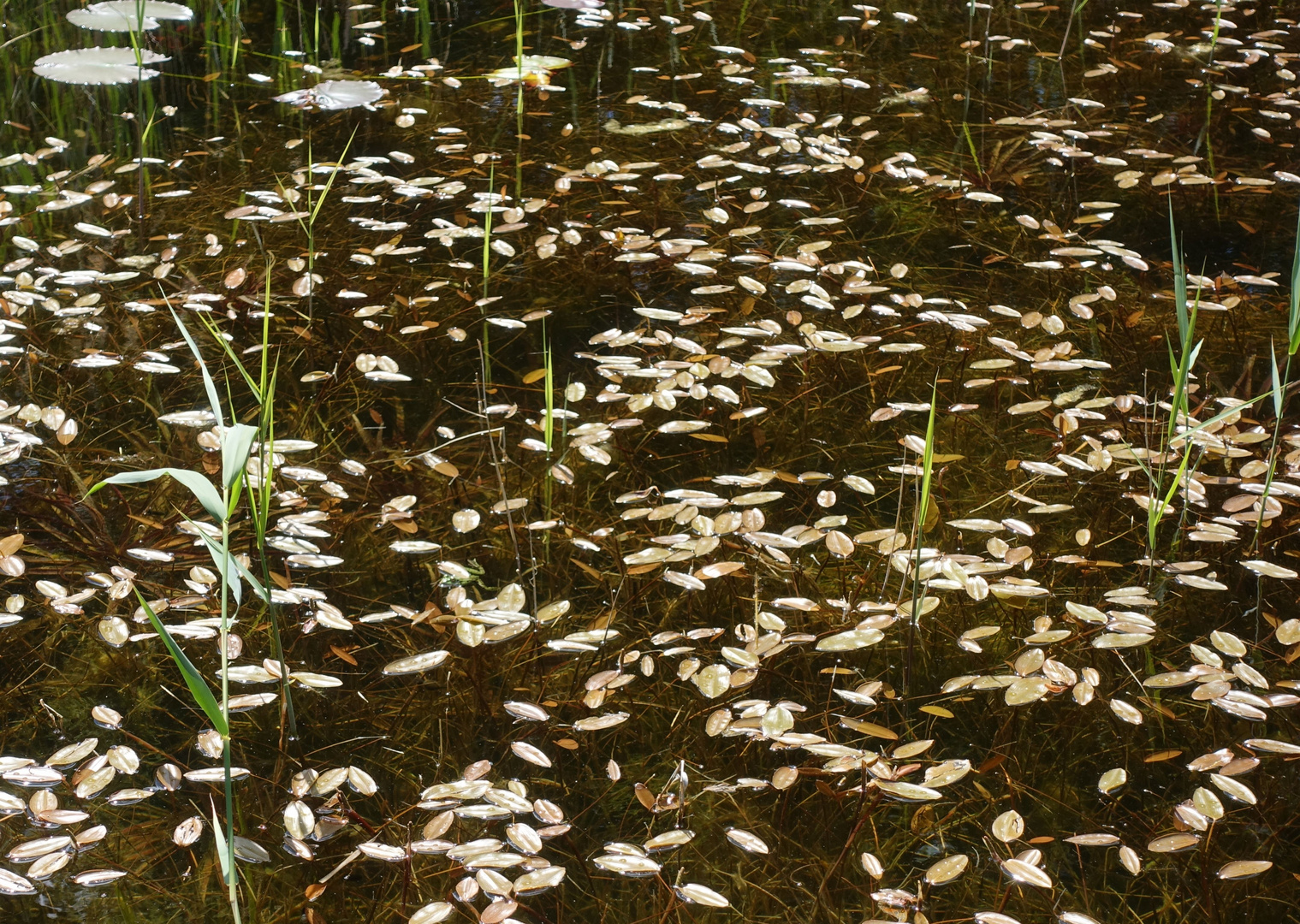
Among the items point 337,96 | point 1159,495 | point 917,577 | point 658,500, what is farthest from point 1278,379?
point 337,96

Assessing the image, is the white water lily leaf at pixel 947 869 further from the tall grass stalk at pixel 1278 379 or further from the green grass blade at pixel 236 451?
the green grass blade at pixel 236 451

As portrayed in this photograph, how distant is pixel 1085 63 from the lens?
362 cm

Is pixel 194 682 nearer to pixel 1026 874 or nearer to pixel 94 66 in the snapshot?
pixel 1026 874

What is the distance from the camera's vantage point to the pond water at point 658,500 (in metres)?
1.43

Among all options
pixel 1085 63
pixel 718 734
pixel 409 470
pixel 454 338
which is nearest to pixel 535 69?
pixel 454 338

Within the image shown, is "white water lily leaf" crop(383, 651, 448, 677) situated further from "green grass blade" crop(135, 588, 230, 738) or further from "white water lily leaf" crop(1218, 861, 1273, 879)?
"white water lily leaf" crop(1218, 861, 1273, 879)

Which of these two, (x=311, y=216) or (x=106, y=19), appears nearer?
(x=311, y=216)

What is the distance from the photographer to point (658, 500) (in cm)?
199

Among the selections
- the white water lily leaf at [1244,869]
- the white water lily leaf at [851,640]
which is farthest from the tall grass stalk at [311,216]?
the white water lily leaf at [1244,869]

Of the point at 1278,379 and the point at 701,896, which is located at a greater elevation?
the point at 1278,379

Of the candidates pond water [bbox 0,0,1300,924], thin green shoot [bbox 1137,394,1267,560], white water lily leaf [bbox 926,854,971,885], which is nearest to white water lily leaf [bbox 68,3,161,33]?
pond water [bbox 0,0,1300,924]

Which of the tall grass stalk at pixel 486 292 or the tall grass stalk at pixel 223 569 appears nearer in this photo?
the tall grass stalk at pixel 223 569

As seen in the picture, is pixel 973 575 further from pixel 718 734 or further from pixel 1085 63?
pixel 1085 63

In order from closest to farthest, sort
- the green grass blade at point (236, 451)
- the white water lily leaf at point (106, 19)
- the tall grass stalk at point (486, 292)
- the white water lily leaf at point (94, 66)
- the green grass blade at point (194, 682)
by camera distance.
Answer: the green grass blade at point (194, 682), the green grass blade at point (236, 451), the tall grass stalk at point (486, 292), the white water lily leaf at point (94, 66), the white water lily leaf at point (106, 19)
